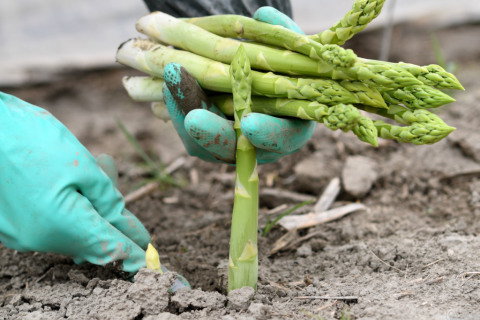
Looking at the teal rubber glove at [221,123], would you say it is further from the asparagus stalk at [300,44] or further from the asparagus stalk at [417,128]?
the asparagus stalk at [417,128]

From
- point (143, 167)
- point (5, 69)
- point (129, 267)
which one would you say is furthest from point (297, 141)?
point (5, 69)

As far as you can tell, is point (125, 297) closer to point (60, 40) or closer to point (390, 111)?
point (390, 111)

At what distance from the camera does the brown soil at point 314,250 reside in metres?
1.40

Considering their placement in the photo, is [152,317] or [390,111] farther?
[390,111]

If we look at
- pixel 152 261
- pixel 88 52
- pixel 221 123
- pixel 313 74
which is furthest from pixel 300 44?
pixel 88 52

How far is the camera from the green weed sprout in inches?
53.2

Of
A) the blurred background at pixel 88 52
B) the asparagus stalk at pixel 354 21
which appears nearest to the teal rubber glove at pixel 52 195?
the asparagus stalk at pixel 354 21

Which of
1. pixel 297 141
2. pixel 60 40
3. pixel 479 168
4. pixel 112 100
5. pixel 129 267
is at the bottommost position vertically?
pixel 129 267

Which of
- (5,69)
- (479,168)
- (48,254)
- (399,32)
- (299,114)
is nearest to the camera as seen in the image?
(299,114)

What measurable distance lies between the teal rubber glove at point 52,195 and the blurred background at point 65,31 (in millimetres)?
2387

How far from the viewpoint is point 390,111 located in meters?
1.46

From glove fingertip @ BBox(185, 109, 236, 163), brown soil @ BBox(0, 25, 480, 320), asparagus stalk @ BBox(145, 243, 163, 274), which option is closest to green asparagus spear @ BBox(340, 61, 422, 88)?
glove fingertip @ BBox(185, 109, 236, 163)

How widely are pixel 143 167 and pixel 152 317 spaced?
4.96 feet

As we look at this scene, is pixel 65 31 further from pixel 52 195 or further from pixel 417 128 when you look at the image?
pixel 417 128
